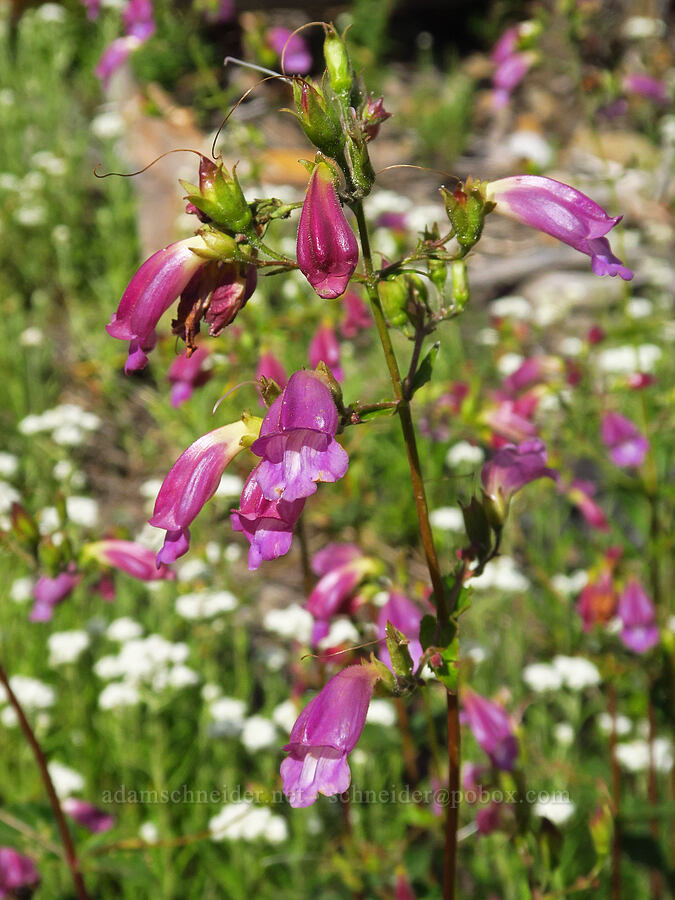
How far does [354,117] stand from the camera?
2.50ft

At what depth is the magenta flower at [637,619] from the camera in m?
1.70

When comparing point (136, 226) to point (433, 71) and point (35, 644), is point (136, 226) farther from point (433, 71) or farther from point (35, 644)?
point (433, 71)

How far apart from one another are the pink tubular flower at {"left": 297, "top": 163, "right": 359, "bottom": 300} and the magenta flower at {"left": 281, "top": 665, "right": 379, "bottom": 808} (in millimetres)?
360

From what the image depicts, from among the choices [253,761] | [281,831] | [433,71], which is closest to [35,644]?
[253,761]

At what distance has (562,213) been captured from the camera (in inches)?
33.0

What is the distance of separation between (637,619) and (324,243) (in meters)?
1.24

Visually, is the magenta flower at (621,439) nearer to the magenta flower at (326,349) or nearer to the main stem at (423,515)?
the magenta flower at (326,349)

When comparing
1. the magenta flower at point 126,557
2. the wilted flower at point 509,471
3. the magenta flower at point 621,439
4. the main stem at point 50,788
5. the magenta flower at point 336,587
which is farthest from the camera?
the magenta flower at point 621,439

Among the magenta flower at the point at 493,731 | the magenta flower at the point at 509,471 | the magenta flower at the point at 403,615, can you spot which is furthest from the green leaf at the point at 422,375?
the magenta flower at the point at 493,731

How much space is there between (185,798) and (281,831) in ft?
1.21

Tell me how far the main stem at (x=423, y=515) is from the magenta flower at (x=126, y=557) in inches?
26.5

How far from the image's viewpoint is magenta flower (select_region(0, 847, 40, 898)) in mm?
1550

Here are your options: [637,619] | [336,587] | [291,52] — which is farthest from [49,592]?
[291,52]

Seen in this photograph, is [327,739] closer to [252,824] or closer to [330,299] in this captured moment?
[330,299]
